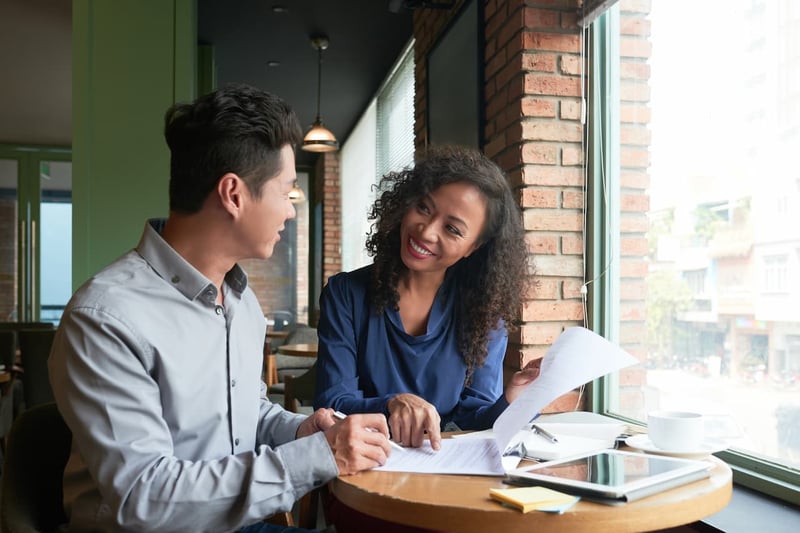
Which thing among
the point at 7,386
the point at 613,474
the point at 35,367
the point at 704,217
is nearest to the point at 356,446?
the point at 613,474

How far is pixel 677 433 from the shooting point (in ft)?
4.27

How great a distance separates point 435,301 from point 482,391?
269mm

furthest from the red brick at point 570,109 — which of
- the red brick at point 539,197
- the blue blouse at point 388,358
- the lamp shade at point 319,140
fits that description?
the lamp shade at point 319,140

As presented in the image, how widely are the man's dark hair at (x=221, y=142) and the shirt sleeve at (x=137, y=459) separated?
0.30 meters

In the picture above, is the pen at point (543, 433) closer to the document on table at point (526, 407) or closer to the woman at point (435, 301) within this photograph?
the document on table at point (526, 407)

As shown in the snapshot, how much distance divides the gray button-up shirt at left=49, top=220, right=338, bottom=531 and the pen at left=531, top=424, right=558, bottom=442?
0.48 meters

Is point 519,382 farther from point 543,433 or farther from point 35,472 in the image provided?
point 35,472

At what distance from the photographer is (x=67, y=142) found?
8453mm

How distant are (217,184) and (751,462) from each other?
1.46m

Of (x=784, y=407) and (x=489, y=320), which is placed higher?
(x=489, y=320)

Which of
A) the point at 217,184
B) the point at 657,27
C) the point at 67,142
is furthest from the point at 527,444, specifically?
the point at 67,142

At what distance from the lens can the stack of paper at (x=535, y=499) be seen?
38.2 inches

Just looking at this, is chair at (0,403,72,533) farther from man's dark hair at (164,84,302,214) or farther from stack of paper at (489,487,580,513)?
stack of paper at (489,487,580,513)

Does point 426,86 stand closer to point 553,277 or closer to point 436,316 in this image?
point 553,277
